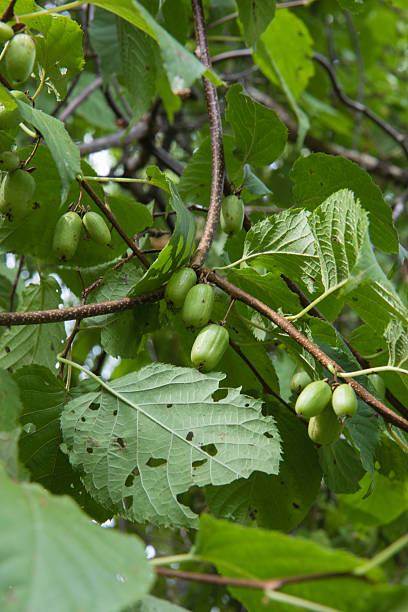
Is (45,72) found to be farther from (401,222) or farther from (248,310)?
(401,222)

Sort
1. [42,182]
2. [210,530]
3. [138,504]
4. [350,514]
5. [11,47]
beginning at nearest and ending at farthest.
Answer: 1. [210,530]
2. [11,47]
3. [138,504]
4. [42,182]
5. [350,514]

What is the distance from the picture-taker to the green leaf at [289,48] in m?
3.21

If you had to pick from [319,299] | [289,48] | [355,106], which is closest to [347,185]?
[319,299]

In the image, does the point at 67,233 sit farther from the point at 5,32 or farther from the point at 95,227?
the point at 5,32

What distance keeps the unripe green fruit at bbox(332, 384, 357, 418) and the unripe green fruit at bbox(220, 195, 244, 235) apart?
0.65 meters

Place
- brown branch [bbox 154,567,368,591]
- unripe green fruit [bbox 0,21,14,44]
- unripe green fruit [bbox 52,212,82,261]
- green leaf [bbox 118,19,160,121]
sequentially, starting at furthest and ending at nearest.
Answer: green leaf [bbox 118,19,160,121] < unripe green fruit [bbox 52,212,82,261] < unripe green fruit [bbox 0,21,14,44] < brown branch [bbox 154,567,368,591]

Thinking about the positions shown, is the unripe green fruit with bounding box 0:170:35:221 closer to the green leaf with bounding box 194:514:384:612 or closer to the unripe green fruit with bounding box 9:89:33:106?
the unripe green fruit with bounding box 9:89:33:106

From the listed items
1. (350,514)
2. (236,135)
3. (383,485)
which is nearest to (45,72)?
(236,135)

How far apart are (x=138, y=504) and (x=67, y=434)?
0.72 ft

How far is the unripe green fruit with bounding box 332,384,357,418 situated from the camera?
1.15 m

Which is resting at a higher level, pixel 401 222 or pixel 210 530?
pixel 210 530

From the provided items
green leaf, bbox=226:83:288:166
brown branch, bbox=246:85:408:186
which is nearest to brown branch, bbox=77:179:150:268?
green leaf, bbox=226:83:288:166

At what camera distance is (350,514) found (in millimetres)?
2535

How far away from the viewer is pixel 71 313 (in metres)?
1.26
